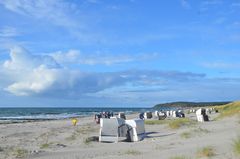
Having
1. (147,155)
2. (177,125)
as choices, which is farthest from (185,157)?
(177,125)

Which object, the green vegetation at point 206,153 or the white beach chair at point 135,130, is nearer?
the green vegetation at point 206,153

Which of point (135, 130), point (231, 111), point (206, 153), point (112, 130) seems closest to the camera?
point (206, 153)

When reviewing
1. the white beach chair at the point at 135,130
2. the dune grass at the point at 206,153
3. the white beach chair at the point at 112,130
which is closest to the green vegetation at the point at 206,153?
the dune grass at the point at 206,153

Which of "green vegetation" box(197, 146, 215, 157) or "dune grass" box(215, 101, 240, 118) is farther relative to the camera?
"dune grass" box(215, 101, 240, 118)

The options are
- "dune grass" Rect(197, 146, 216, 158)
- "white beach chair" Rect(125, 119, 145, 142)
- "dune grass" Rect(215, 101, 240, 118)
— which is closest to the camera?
"dune grass" Rect(197, 146, 216, 158)

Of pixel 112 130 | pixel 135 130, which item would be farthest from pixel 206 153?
pixel 112 130

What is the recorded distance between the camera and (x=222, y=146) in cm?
1456

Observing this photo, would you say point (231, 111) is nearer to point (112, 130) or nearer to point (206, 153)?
point (112, 130)

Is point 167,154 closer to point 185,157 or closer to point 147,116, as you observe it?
point 185,157

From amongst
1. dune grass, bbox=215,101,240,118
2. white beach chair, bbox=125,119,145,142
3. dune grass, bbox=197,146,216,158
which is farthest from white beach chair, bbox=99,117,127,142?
dune grass, bbox=215,101,240,118

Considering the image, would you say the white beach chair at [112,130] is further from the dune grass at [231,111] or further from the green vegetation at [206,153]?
the dune grass at [231,111]

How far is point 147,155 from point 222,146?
8.18 ft

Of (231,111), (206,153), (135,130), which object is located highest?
(231,111)

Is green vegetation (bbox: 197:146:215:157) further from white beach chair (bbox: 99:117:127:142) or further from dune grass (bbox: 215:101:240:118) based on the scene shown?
dune grass (bbox: 215:101:240:118)
